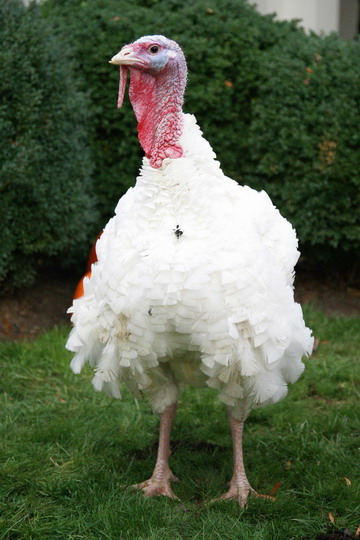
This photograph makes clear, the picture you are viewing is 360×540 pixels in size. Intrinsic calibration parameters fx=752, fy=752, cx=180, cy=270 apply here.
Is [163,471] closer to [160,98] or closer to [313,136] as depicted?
[160,98]

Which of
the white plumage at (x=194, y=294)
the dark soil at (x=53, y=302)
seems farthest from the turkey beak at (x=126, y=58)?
the dark soil at (x=53, y=302)

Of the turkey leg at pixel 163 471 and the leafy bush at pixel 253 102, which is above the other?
the leafy bush at pixel 253 102

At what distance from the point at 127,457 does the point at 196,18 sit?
420 centimetres

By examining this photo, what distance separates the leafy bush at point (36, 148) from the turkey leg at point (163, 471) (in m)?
2.35

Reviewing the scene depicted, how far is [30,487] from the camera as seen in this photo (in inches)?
150

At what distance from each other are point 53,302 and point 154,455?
8.81ft

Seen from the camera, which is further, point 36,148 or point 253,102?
point 253,102

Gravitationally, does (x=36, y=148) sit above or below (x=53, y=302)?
above

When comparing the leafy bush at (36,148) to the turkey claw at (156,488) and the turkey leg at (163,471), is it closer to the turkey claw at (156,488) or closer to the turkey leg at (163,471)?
the turkey leg at (163,471)

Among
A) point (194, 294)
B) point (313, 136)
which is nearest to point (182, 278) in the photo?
point (194, 294)

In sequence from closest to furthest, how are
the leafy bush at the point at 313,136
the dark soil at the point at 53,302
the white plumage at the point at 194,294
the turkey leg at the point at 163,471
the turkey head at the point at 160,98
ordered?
1. the white plumage at the point at 194,294
2. the turkey head at the point at 160,98
3. the turkey leg at the point at 163,471
4. the dark soil at the point at 53,302
5. the leafy bush at the point at 313,136

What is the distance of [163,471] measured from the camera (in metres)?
3.97

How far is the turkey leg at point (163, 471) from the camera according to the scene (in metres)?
3.88

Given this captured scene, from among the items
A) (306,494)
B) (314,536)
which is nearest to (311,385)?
(306,494)
